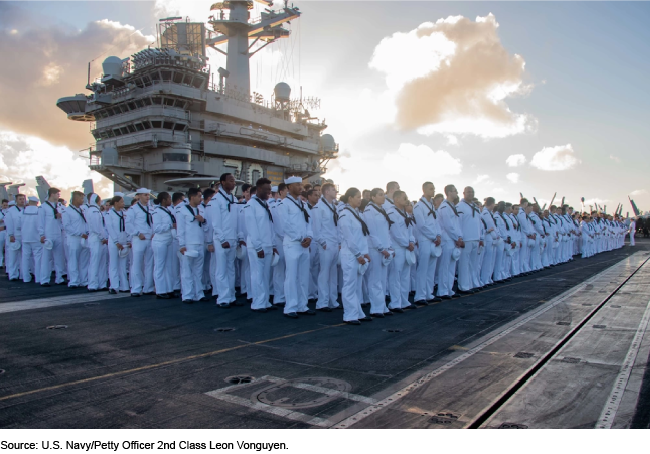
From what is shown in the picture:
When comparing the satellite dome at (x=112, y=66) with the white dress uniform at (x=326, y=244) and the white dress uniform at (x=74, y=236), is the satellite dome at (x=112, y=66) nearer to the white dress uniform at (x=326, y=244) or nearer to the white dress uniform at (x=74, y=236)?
the white dress uniform at (x=74, y=236)

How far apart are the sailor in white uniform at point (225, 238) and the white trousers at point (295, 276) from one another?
1.56 meters

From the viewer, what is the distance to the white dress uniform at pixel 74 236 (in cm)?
1174

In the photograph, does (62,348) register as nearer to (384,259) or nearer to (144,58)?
(384,259)

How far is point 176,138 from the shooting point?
106 ft

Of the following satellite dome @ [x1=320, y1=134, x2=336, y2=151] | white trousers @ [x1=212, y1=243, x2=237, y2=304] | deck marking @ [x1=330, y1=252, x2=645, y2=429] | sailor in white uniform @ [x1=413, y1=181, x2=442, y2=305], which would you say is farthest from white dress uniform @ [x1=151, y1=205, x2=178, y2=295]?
satellite dome @ [x1=320, y1=134, x2=336, y2=151]

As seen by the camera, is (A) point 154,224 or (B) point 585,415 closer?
(B) point 585,415

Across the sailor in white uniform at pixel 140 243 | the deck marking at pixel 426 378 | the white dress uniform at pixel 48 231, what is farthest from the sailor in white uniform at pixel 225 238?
the white dress uniform at pixel 48 231

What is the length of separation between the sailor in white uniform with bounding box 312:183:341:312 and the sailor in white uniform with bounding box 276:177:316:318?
0.40 metres

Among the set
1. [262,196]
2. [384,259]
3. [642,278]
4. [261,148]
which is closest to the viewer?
[384,259]

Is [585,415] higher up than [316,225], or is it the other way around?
[316,225]

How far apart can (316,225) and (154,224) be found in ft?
12.6

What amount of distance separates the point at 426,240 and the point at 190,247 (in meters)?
5.09

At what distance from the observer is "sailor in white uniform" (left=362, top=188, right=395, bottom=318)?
7801mm

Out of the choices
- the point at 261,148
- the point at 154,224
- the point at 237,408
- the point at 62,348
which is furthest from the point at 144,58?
the point at 237,408
